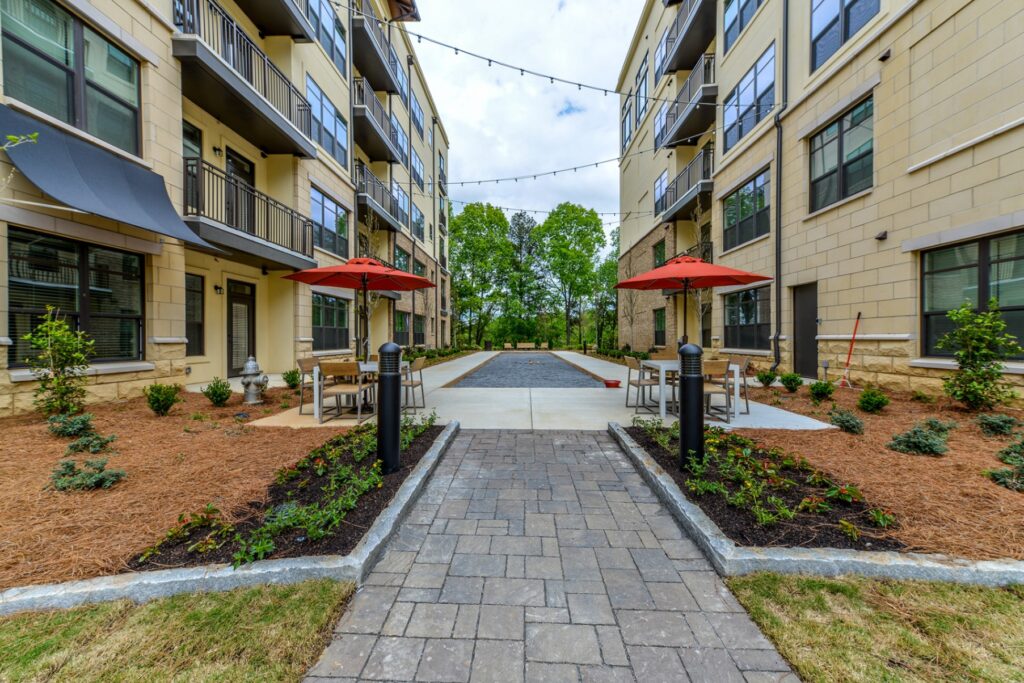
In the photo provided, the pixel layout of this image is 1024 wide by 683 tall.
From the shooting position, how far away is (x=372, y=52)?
15820mm

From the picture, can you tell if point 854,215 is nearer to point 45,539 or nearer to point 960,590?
point 960,590

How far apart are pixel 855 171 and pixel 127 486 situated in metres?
12.6

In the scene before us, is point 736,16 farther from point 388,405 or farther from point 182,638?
point 182,638

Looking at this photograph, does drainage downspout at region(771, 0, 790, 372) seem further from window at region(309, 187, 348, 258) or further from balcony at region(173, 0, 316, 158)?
window at region(309, 187, 348, 258)

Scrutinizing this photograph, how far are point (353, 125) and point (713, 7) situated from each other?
13150 mm

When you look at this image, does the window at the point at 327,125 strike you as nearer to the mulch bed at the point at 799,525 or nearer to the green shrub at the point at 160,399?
the green shrub at the point at 160,399

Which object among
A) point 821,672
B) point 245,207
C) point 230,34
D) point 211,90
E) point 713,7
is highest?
point 713,7

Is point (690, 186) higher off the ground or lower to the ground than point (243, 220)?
higher

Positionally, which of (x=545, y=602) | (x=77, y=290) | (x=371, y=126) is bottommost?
(x=545, y=602)

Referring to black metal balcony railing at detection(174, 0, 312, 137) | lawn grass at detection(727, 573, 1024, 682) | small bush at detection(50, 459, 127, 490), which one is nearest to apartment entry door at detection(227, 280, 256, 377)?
black metal balcony railing at detection(174, 0, 312, 137)

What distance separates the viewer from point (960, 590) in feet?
6.91

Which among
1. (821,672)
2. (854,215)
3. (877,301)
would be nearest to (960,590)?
(821,672)

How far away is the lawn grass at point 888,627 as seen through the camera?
1633 millimetres

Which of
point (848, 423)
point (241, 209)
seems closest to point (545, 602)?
point (848, 423)
